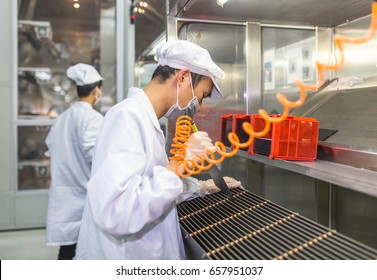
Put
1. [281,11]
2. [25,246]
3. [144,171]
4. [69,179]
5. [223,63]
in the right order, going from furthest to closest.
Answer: [25,246] < [69,179] < [223,63] < [281,11] < [144,171]

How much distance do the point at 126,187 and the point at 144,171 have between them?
130mm

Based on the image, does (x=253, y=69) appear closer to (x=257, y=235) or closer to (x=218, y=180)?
(x=218, y=180)

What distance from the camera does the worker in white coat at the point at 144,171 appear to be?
864 millimetres

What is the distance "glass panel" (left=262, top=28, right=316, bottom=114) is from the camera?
1.87 meters

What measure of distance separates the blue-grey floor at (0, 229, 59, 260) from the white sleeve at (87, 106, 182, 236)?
1951mm

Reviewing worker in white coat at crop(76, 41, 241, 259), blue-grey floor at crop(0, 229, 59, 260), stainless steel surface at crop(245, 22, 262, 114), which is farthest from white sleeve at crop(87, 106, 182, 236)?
blue-grey floor at crop(0, 229, 59, 260)

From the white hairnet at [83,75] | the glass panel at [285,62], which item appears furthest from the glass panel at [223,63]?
the white hairnet at [83,75]

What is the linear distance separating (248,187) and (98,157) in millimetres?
1125

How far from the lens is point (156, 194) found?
87 cm

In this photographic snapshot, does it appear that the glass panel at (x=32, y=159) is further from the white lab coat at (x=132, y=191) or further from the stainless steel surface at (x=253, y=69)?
the white lab coat at (x=132, y=191)

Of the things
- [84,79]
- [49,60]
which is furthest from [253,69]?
[49,60]

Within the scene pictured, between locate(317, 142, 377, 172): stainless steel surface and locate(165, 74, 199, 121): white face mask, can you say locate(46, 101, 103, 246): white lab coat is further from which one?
locate(317, 142, 377, 172): stainless steel surface

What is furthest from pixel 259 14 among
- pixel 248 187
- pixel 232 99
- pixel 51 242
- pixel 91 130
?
pixel 51 242

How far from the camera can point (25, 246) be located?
2.80m
